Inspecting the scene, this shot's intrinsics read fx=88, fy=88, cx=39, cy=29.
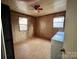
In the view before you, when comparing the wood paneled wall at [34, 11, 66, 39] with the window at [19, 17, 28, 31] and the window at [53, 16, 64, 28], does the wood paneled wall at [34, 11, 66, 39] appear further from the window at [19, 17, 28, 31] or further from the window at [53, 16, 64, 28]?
the window at [19, 17, 28, 31]

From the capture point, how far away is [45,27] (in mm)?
8461

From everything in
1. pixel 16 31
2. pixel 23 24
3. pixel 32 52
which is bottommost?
pixel 32 52

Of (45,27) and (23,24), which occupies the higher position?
(23,24)

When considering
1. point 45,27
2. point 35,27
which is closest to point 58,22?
point 45,27

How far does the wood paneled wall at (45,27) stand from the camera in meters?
7.67

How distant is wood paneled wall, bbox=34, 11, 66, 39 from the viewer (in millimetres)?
7673

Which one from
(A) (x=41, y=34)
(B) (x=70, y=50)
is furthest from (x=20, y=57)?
(A) (x=41, y=34)

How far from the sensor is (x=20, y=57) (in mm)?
3668

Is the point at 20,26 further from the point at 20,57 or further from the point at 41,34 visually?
the point at 20,57

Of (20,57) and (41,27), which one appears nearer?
(20,57)

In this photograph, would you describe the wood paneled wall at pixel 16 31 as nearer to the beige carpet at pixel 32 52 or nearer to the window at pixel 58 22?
the beige carpet at pixel 32 52

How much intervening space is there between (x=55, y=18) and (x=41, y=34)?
96.6 inches

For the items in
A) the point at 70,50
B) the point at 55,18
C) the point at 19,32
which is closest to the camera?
the point at 70,50

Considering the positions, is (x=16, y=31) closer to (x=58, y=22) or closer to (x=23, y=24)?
(x=23, y=24)
